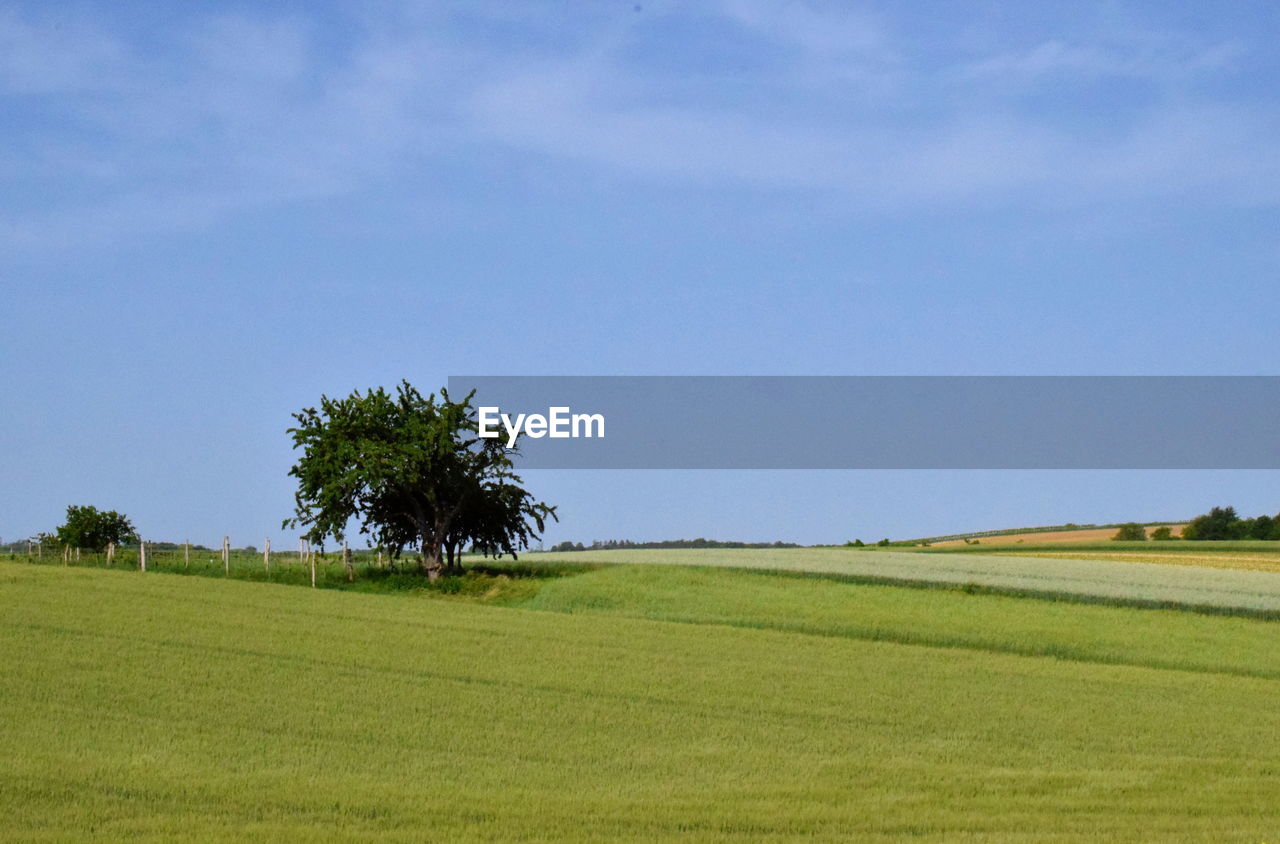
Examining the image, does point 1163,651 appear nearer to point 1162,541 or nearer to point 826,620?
point 826,620

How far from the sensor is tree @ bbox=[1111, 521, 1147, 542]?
254 feet

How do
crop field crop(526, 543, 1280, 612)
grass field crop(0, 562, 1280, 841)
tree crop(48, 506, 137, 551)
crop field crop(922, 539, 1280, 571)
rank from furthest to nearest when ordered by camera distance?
tree crop(48, 506, 137, 551) < crop field crop(922, 539, 1280, 571) < crop field crop(526, 543, 1280, 612) < grass field crop(0, 562, 1280, 841)

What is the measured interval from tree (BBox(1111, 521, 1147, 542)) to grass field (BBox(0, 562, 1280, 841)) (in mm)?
44991

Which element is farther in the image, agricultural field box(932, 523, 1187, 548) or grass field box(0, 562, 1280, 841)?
agricultural field box(932, 523, 1187, 548)

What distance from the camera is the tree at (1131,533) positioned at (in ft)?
254

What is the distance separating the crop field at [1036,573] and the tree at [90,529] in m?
30.3

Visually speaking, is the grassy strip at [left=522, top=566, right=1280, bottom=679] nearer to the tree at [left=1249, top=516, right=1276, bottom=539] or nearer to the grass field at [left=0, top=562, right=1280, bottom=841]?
the grass field at [left=0, top=562, right=1280, bottom=841]

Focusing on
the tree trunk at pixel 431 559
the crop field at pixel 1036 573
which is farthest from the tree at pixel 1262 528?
the tree trunk at pixel 431 559

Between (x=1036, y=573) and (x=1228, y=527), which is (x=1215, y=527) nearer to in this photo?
(x=1228, y=527)

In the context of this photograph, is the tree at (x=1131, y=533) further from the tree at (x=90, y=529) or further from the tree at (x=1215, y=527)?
the tree at (x=90, y=529)

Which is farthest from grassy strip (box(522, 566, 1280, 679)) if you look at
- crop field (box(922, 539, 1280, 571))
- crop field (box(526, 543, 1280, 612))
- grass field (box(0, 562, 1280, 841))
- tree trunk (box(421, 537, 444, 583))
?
crop field (box(922, 539, 1280, 571))

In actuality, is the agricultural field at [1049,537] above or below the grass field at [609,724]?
above

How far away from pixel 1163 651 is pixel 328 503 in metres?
31.9

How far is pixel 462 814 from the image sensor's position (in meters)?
13.4
